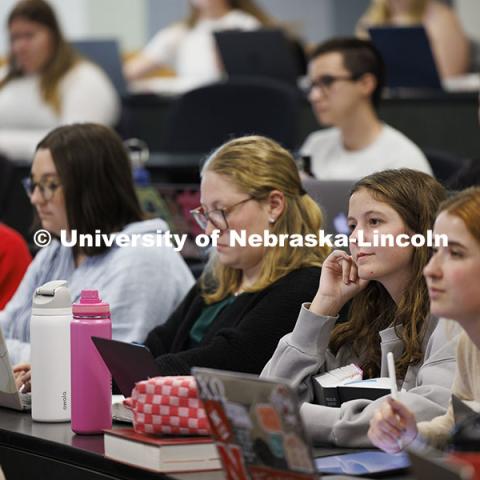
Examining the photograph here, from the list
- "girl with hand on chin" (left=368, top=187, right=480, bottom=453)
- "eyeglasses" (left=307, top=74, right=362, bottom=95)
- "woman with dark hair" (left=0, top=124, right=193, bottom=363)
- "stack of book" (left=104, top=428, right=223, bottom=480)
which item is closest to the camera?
"girl with hand on chin" (left=368, top=187, right=480, bottom=453)

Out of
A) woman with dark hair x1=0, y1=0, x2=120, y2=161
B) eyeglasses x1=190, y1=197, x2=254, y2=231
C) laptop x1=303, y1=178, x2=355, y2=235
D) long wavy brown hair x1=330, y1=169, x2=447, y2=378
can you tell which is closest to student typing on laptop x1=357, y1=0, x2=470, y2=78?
woman with dark hair x1=0, y1=0, x2=120, y2=161

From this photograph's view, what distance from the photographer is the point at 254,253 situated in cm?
307

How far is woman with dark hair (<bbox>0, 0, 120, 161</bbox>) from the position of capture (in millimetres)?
6176

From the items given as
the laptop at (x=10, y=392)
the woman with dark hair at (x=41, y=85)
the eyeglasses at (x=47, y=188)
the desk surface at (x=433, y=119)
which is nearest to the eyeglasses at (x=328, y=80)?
the desk surface at (x=433, y=119)

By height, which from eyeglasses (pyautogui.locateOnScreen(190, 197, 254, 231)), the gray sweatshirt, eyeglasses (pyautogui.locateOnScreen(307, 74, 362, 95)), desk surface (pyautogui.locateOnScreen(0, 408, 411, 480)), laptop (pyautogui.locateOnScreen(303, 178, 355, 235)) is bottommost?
desk surface (pyautogui.locateOnScreen(0, 408, 411, 480))

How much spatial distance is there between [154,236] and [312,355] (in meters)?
0.97

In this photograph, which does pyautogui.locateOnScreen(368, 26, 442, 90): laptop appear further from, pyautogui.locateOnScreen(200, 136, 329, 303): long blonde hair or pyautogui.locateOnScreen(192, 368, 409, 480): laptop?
pyautogui.locateOnScreen(192, 368, 409, 480): laptop

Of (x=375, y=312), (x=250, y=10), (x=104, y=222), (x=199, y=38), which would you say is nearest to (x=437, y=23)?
(x=250, y=10)

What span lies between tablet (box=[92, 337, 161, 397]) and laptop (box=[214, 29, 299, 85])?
173 inches

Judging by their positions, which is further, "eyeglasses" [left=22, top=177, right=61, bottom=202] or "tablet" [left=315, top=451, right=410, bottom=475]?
"eyeglasses" [left=22, top=177, right=61, bottom=202]

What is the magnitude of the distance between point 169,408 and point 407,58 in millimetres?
4516

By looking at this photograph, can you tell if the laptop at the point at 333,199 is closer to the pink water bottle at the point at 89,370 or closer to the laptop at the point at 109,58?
the pink water bottle at the point at 89,370

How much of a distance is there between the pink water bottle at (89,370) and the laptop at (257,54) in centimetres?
431

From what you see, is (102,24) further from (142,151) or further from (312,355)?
(312,355)
